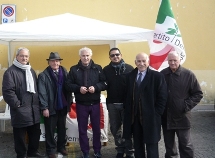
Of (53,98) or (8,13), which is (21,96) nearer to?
(53,98)

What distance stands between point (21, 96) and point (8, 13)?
425 cm

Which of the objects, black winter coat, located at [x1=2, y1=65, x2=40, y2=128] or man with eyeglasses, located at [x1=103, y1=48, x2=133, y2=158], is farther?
man with eyeglasses, located at [x1=103, y1=48, x2=133, y2=158]

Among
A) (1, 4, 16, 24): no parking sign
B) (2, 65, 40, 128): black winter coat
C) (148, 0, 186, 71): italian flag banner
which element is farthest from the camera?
(1, 4, 16, 24): no parking sign

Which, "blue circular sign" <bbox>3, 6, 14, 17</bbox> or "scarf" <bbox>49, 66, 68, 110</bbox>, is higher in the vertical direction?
"blue circular sign" <bbox>3, 6, 14, 17</bbox>

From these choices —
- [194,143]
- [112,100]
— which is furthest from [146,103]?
[194,143]

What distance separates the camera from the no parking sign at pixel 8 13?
7.41 metres

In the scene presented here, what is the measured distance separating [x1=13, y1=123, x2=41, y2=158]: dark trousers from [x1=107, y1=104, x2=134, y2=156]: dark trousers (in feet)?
3.79

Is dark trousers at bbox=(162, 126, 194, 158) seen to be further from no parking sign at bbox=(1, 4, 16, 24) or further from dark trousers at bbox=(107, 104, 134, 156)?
no parking sign at bbox=(1, 4, 16, 24)

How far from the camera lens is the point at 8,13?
7.46 meters

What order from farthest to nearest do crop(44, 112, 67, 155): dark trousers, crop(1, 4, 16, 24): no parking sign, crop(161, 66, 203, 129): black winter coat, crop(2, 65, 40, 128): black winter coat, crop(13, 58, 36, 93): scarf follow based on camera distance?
crop(1, 4, 16, 24): no parking sign, crop(44, 112, 67, 155): dark trousers, crop(13, 58, 36, 93): scarf, crop(2, 65, 40, 128): black winter coat, crop(161, 66, 203, 129): black winter coat

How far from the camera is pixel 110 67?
4.29 meters

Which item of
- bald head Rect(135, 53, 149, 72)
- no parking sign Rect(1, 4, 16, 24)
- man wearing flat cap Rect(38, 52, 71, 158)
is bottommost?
man wearing flat cap Rect(38, 52, 71, 158)

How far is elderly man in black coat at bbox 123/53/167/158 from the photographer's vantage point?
3.56 metres

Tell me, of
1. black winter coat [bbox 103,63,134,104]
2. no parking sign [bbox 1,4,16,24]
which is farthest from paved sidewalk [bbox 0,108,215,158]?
no parking sign [bbox 1,4,16,24]
